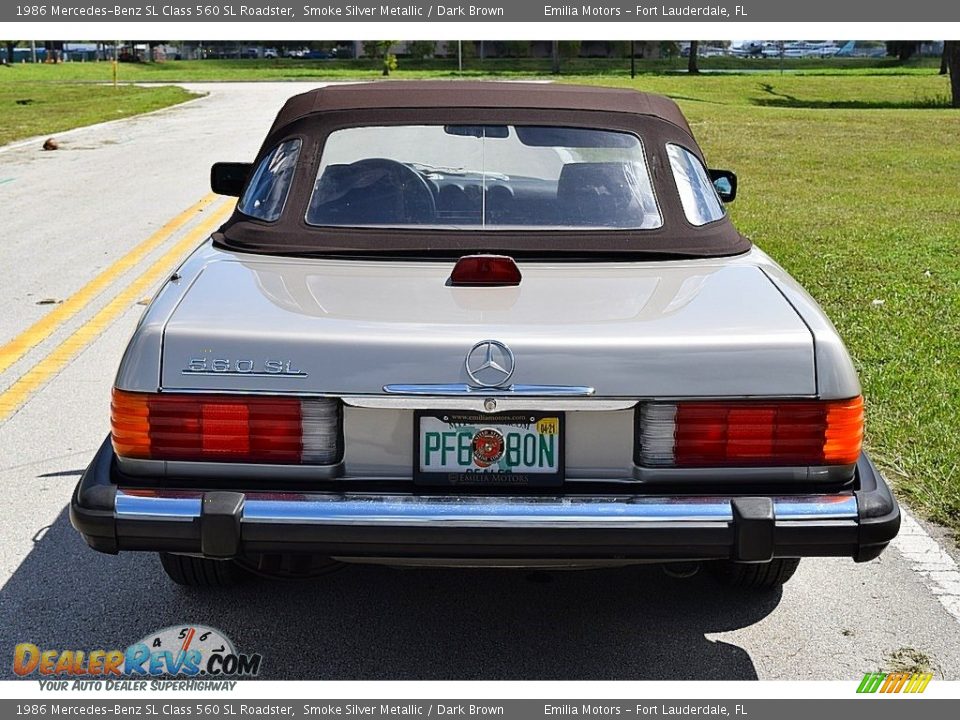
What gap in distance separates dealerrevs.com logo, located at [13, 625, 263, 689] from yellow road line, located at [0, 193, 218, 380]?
11.9ft

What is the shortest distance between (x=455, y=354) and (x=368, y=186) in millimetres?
1312

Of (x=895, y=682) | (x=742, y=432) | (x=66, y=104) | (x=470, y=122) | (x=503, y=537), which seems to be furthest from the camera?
(x=66, y=104)

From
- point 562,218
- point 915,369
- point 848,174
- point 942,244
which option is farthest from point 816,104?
point 562,218

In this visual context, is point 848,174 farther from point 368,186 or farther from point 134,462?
point 134,462

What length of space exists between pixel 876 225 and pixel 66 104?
95.4ft

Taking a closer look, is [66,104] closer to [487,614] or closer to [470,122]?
[470,122]

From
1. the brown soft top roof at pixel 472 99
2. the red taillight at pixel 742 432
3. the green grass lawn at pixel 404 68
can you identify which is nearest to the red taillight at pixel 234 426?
the red taillight at pixel 742 432

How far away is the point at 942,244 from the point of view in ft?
37.2

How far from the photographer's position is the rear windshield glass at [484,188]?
425 centimetres

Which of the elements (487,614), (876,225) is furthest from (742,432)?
(876,225)

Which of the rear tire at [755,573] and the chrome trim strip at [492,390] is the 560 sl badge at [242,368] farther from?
the rear tire at [755,573]

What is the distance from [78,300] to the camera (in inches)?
349

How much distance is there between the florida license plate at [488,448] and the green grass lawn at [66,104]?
71.3 ft

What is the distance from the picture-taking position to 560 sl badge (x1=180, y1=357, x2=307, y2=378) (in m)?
3.23
